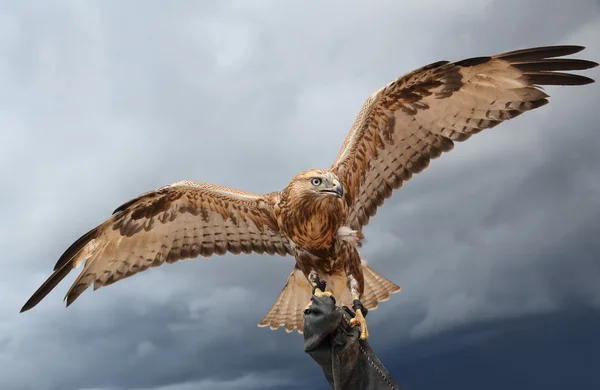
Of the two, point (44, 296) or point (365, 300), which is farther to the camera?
point (365, 300)

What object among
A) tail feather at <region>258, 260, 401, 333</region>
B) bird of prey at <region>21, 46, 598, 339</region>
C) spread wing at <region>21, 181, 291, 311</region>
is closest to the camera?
bird of prey at <region>21, 46, 598, 339</region>

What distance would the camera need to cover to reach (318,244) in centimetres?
613

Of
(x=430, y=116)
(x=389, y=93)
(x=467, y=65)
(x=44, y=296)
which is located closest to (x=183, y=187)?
(x=44, y=296)

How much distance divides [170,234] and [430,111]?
3.82 meters

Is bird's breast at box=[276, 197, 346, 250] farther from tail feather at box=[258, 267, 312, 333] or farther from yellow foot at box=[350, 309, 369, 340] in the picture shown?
tail feather at box=[258, 267, 312, 333]

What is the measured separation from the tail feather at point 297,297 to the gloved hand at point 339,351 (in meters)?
3.20

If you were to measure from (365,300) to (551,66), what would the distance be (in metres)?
3.74

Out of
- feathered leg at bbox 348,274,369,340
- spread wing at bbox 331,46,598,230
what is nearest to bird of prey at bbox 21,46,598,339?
spread wing at bbox 331,46,598,230

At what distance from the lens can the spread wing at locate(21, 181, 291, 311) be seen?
23.8 feet

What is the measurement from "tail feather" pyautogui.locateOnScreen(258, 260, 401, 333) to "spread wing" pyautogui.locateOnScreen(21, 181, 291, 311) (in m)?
0.50

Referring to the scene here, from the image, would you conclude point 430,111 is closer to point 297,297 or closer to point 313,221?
point 313,221

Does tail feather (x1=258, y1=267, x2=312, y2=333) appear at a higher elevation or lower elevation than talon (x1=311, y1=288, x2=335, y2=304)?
higher

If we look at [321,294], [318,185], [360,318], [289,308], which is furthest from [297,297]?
[321,294]

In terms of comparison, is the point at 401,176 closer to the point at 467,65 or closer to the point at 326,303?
the point at 467,65
